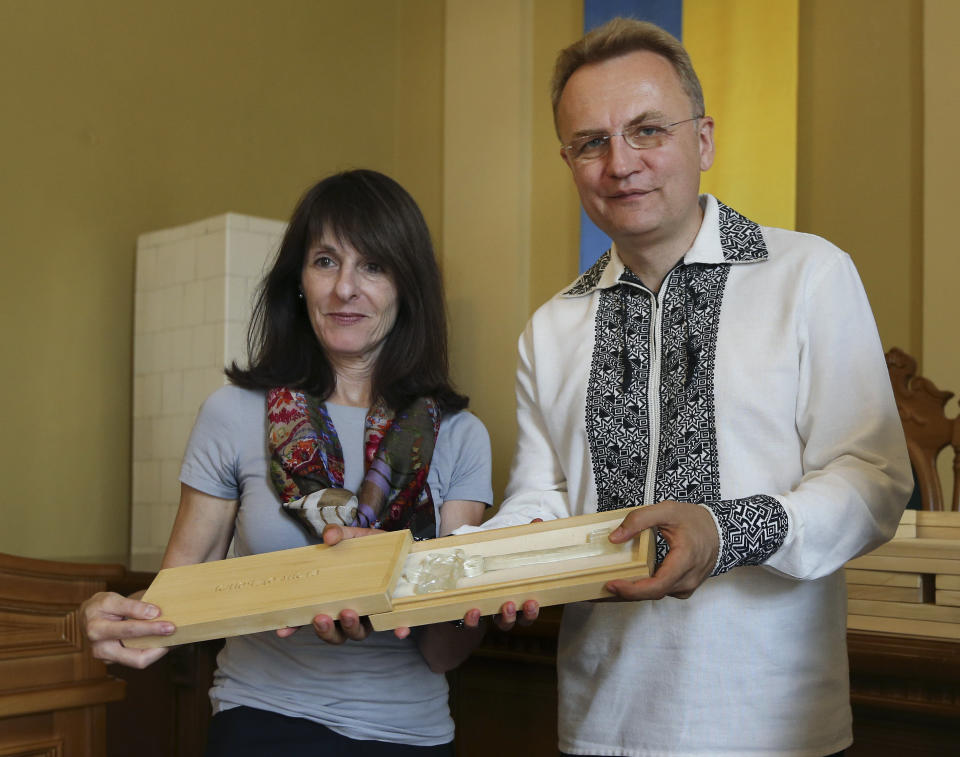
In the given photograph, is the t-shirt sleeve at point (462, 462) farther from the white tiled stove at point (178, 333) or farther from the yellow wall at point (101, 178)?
the yellow wall at point (101, 178)

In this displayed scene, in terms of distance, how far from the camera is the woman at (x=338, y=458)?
1.63 meters

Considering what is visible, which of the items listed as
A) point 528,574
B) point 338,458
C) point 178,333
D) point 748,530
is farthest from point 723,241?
point 178,333

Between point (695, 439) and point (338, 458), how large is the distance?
0.64 metres

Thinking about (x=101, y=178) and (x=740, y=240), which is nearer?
(x=740, y=240)

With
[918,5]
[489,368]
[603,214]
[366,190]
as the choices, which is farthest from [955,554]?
[489,368]

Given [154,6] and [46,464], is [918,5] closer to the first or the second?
[154,6]

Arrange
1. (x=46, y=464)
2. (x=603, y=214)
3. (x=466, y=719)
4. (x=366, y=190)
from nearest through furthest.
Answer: (x=603, y=214) → (x=366, y=190) → (x=466, y=719) → (x=46, y=464)

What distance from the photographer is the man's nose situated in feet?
5.03

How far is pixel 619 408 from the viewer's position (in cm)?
158

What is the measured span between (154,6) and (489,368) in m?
1.99

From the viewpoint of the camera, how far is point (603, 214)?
159 centimetres

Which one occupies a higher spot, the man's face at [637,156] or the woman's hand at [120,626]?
the man's face at [637,156]

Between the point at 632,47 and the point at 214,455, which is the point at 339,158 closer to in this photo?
the point at 214,455

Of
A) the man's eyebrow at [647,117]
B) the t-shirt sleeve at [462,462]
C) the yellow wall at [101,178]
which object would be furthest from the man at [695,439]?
the yellow wall at [101,178]
